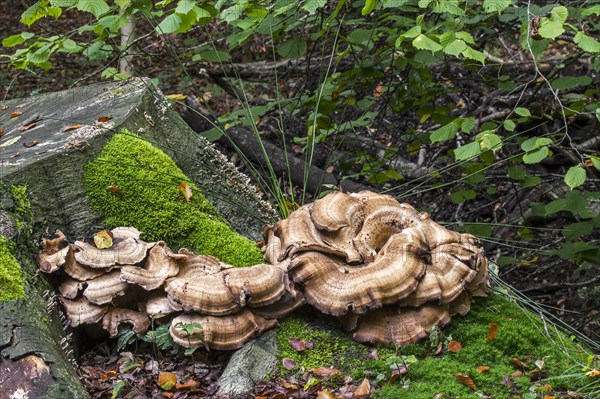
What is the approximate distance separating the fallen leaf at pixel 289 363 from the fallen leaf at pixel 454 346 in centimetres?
77

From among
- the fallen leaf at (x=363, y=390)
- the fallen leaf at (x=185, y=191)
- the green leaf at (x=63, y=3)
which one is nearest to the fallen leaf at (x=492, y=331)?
the fallen leaf at (x=363, y=390)

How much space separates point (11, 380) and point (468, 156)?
103 inches

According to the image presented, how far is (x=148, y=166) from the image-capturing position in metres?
3.97

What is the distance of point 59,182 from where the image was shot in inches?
145

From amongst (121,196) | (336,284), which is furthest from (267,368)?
(121,196)

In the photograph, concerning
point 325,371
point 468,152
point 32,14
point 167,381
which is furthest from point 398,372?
point 32,14

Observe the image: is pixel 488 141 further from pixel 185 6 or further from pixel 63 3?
pixel 63 3

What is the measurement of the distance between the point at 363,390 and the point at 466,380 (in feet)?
1.62

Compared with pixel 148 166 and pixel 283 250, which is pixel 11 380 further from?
pixel 148 166

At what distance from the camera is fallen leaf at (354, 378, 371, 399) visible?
2932 millimetres

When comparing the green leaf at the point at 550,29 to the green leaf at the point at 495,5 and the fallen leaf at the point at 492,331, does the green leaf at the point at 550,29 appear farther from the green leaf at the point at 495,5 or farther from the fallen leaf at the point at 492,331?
the fallen leaf at the point at 492,331

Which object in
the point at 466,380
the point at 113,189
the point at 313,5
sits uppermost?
the point at 313,5

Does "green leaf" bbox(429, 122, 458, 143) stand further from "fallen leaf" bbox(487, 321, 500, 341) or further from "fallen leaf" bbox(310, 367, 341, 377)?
"fallen leaf" bbox(310, 367, 341, 377)

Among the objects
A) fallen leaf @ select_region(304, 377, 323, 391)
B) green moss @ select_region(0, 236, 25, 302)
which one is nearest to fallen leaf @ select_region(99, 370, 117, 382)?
green moss @ select_region(0, 236, 25, 302)
